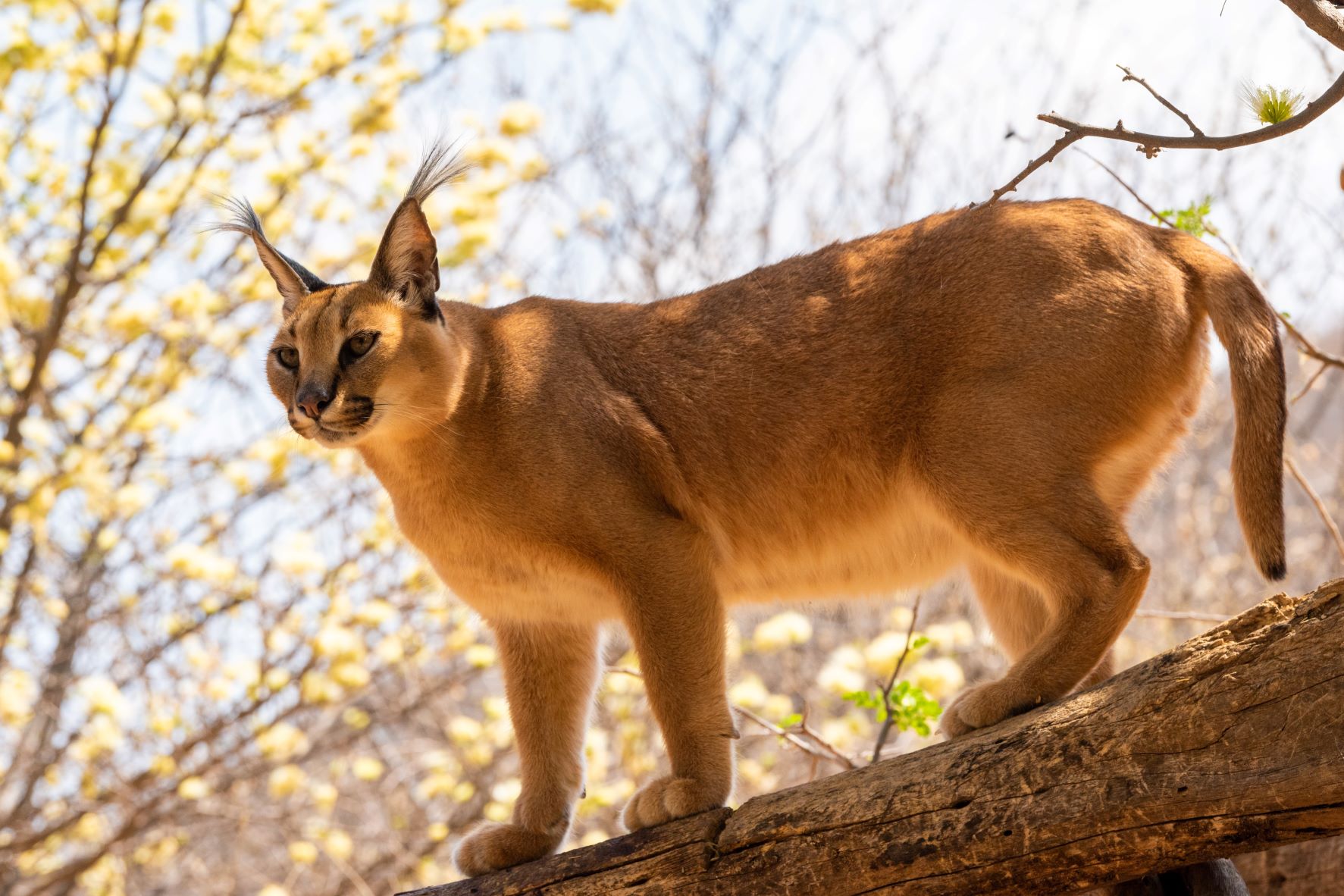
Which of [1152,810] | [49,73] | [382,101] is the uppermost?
[49,73]

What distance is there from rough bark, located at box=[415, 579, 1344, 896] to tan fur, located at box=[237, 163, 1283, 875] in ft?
1.27

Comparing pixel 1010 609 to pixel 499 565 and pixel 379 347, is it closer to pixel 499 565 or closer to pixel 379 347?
pixel 499 565

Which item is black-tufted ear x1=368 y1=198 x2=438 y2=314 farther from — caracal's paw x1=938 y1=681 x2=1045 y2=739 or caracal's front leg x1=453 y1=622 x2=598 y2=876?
caracal's paw x1=938 y1=681 x2=1045 y2=739

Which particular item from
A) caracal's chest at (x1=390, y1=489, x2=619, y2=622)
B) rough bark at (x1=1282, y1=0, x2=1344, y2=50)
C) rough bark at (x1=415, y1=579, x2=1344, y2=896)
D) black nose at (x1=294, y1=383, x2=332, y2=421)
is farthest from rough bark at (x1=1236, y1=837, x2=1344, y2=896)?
black nose at (x1=294, y1=383, x2=332, y2=421)

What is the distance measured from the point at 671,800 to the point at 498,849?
570 mm

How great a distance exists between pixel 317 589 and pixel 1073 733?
415 centimetres

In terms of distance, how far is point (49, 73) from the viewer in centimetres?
563

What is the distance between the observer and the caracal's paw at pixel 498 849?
3.15 metres

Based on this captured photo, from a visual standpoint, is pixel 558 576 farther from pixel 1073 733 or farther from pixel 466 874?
pixel 1073 733

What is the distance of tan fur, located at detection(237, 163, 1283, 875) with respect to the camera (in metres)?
2.80

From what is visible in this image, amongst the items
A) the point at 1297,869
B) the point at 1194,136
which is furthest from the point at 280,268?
the point at 1297,869

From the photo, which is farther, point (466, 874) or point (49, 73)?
point (49, 73)

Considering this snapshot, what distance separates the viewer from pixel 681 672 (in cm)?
294

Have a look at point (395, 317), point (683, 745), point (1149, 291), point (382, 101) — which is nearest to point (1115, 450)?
point (1149, 291)
